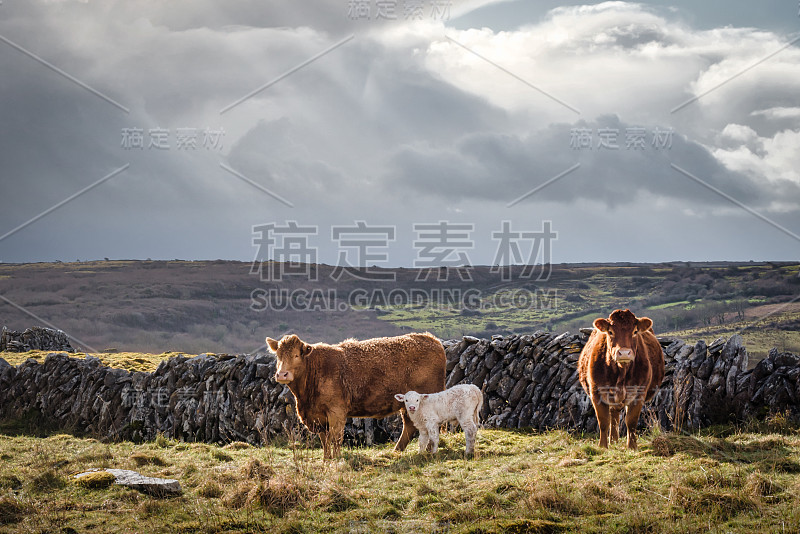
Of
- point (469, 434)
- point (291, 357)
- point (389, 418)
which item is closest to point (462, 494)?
point (469, 434)

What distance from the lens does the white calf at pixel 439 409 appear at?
39.0ft

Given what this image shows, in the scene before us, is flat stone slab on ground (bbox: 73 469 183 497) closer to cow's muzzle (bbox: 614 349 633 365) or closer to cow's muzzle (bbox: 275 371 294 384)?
cow's muzzle (bbox: 275 371 294 384)

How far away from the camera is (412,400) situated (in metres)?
12.0

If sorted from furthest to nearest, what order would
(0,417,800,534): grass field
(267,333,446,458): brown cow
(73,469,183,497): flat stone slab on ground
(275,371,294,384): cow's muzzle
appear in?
(267,333,446,458): brown cow → (275,371,294,384): cow's muzzle → (73,469,183,497): flat stone slab on ground → (0,417,800,534): grass field

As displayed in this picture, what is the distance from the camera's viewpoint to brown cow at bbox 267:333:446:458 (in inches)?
500

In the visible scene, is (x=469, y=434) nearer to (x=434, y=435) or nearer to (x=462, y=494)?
(x=434, y=435)

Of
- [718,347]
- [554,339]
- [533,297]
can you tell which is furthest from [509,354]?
[533,297]

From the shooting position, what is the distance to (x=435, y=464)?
10734mm

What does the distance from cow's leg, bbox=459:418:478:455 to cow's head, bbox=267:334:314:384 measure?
3385 mm

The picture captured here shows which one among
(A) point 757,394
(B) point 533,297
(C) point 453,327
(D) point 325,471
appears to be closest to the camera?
(D) point 325,471

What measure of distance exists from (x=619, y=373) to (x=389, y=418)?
22.8ft

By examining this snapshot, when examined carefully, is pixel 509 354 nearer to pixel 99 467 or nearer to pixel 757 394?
pixel 757 394

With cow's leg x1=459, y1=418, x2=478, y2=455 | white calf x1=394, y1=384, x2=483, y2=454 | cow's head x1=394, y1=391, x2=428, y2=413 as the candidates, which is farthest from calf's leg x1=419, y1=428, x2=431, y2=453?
cow's leg x1=459, y1=418, x2=478, y2=455

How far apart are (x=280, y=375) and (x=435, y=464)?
3406 mm
